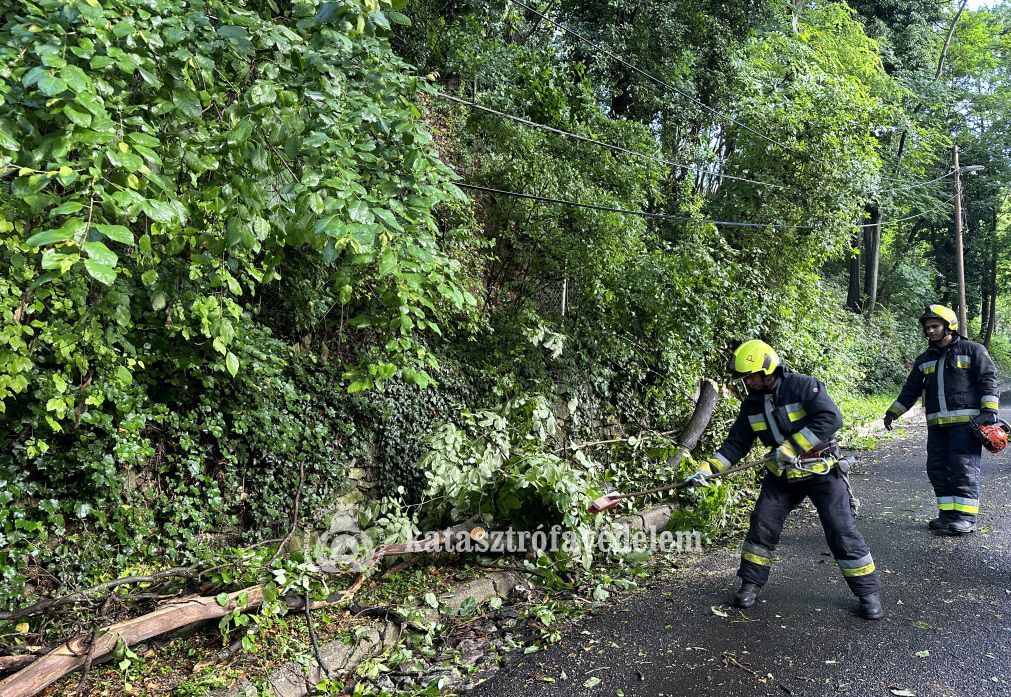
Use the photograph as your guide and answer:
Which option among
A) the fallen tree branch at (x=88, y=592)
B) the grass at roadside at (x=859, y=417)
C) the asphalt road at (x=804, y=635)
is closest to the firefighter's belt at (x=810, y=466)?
the asphalt road at (x=804, y=635)

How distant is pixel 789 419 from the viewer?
15.2ft

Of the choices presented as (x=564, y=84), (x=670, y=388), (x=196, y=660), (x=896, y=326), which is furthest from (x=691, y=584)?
(x=896, y=326)

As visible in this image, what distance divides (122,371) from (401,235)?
1982mm

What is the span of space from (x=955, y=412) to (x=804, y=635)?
10.3 feet

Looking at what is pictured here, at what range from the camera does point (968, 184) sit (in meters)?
26.4

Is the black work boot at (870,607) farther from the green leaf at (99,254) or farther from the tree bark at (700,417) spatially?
the green leaf at (99,254)

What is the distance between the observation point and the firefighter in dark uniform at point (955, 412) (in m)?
5.89

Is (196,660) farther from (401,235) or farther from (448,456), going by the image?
(401,235)

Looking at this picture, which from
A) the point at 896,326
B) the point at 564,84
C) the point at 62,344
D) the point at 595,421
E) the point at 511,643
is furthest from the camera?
the point at 896,326

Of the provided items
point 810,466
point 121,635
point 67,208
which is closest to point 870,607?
point 810,466

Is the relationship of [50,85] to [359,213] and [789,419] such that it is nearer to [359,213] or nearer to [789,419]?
[359,213]

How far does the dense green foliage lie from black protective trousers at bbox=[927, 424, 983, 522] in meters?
1.84

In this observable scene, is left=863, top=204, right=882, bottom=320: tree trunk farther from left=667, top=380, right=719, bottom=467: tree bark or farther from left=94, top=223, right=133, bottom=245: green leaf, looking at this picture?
left=94, top=223, right=133, bottom=245: green leaf

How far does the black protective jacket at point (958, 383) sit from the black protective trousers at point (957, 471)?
12 cm
